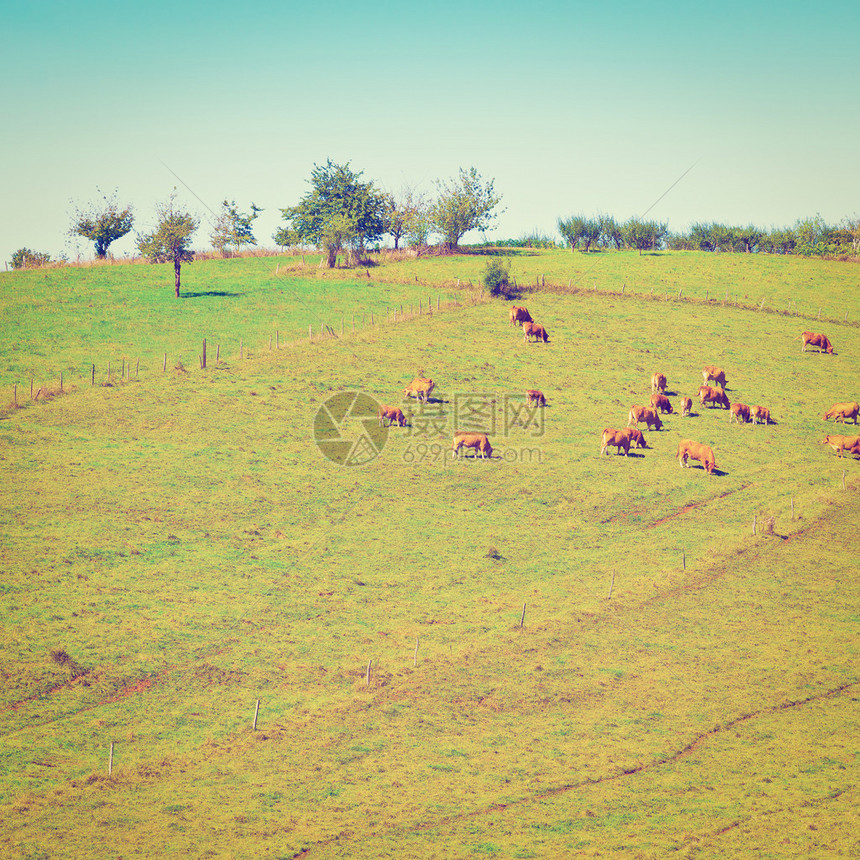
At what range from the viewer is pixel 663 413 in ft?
154

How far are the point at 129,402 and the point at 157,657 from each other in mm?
22620

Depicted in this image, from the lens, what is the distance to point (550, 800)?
20.6 metres

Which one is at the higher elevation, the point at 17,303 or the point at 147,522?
the point at 17,303

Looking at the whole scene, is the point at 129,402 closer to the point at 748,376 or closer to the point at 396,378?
the point at 396,378

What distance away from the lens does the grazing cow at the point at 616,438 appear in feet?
137

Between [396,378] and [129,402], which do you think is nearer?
[129,402]

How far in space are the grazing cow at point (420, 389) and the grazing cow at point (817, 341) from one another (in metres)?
29.5

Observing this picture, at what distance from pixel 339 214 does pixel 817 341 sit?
4941 cm

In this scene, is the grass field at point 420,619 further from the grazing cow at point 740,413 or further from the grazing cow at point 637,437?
the grazing cow at point 740,413

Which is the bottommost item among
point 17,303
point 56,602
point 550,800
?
point 550,800

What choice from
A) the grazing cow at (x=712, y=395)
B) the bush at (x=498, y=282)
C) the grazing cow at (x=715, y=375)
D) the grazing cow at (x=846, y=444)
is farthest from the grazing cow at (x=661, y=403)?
the bush at (x=498, y=282)

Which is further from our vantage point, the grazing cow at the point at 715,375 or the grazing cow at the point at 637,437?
the grazing cow at the point at 715,375

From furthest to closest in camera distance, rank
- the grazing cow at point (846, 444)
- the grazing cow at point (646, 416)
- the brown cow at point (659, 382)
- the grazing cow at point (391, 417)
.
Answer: the brown cow at point (659, 382) < the grazing cow at point (646, 416) < the grazing cow at point (846, 444) < the grazing cow at point (391, 417)

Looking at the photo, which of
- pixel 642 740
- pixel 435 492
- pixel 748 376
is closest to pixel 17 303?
pixel 435 492
